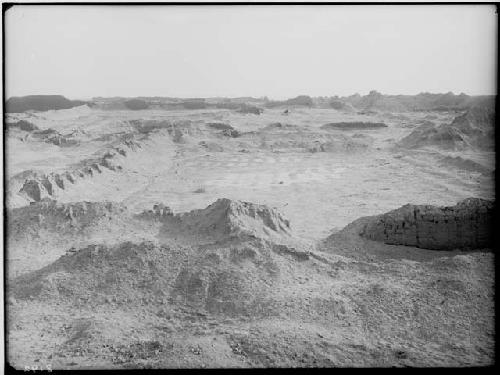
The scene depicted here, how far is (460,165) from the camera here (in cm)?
1422

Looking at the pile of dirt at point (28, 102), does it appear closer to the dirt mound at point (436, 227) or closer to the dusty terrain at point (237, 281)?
the dusty terrain at point (237, 281)

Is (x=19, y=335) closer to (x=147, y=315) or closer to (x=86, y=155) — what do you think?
(x=147, y=315)

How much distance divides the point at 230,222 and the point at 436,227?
329 centimetres

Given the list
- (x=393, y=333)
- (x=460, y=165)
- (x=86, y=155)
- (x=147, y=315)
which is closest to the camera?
(x=393, y=333)

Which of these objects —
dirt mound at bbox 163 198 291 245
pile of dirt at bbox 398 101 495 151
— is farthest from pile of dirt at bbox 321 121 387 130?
dirt mound at bbox 163 198 291 245

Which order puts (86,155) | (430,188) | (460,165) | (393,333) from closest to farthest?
(393,333)
(430,188)
(460,165)
(86,155)

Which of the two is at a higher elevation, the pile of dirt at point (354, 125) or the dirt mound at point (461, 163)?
the pile of dirt at point (354, 125)

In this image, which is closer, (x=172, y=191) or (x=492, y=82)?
(x=492, y=82)

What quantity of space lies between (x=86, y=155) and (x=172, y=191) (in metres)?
5.77

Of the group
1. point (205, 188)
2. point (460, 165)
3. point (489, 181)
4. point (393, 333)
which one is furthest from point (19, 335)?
point (460, 165)

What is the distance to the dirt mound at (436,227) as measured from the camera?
6.97m

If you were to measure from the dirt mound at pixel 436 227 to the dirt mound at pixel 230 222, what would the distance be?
1.59 meters

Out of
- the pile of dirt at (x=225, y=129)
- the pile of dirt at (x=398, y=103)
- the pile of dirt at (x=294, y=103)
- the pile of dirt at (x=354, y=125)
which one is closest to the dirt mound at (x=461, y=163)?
the pile of dirt at (x=398, y=103)

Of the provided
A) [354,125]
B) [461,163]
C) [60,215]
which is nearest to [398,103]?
[354,125]
